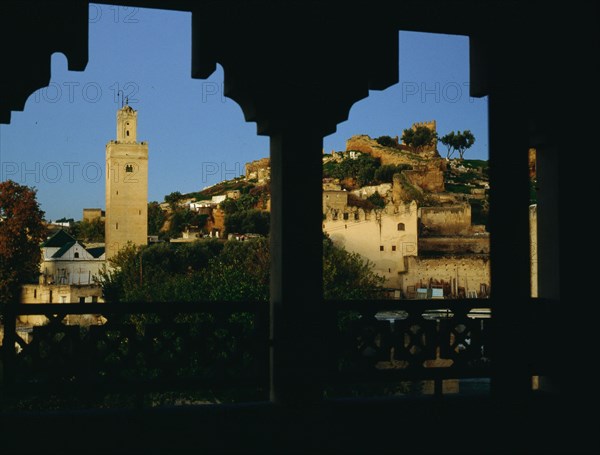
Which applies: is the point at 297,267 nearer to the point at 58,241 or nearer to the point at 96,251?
the point at 58,241

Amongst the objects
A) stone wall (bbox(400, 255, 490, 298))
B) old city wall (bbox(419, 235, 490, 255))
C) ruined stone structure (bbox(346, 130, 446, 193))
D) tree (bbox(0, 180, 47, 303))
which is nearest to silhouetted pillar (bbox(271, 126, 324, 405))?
tree (bbox(0, 180, 47, 303))

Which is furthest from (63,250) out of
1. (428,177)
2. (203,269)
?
(428,177)

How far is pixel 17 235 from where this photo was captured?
174 ft

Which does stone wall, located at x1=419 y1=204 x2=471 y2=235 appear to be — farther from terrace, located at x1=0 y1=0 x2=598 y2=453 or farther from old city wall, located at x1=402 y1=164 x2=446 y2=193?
terrace, located at x1=0 y1=0 x2=598 y2=453

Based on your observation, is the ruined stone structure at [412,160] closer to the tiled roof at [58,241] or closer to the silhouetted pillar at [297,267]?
the tiled roof at [58,241]

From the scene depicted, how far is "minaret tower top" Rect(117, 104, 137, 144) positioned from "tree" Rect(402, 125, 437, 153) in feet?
161

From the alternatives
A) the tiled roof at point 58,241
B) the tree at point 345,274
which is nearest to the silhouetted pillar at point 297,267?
the tree at point 345,274

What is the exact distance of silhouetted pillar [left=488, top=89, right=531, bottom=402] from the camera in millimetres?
2939

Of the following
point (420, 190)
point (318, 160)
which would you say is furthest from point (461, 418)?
point (420, 190)

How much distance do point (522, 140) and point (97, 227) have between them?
99.1 metres

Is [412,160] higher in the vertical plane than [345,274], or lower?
higher

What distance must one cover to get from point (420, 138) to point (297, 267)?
11381cm

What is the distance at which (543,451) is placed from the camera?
3.69m

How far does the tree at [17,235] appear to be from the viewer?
52344 mm
